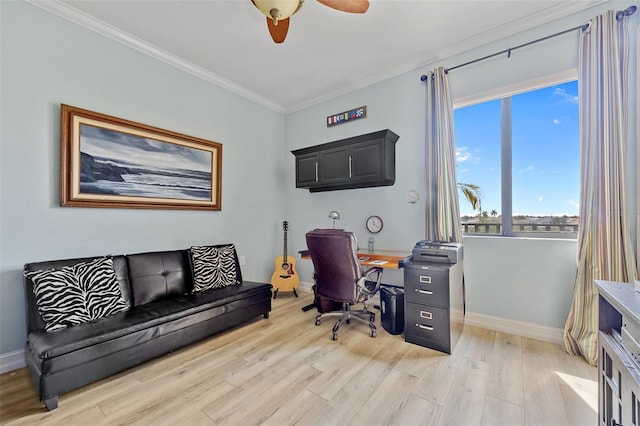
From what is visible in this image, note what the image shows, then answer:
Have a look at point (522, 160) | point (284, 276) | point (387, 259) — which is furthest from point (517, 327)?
point (284, 276)

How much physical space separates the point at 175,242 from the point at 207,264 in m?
0.53

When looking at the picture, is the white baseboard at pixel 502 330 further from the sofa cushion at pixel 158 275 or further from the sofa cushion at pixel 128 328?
the sofa cushion at pixel 158 275

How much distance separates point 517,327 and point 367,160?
2.24 m

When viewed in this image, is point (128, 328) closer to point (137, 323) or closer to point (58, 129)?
point (137, 323)

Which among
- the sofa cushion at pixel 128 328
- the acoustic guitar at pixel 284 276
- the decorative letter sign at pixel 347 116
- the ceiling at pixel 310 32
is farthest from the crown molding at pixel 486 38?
the sofa cushion at pixel 128 328

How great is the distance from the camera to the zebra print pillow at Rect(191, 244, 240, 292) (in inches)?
106

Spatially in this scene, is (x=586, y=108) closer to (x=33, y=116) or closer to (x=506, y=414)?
(x=506, y=414)

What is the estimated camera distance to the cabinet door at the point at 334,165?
332 cm

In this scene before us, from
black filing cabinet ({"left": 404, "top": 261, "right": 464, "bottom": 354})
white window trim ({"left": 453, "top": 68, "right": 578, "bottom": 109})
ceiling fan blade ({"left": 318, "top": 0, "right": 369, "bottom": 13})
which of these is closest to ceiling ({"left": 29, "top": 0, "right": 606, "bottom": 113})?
white window trim ({"left": 453, "top": 68, "right": 578, "bottom": 109})

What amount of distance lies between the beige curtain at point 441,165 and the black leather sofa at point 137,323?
1.98 meters

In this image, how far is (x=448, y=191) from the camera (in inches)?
107

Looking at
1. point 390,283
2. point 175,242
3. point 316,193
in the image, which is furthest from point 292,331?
point 316,193

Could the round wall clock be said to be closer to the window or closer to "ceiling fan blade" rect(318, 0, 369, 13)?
the window

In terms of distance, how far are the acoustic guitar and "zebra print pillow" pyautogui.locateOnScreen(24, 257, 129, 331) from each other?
1.90m
